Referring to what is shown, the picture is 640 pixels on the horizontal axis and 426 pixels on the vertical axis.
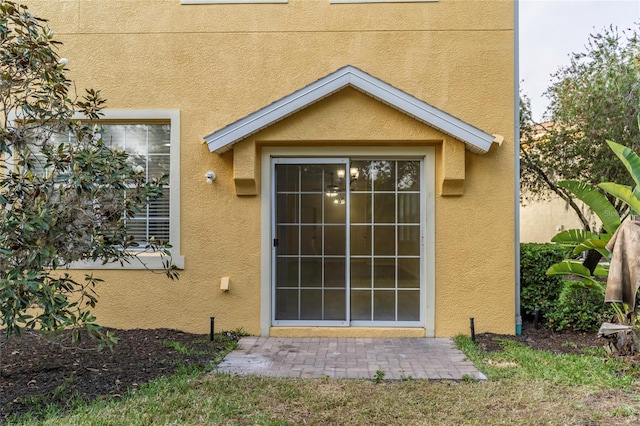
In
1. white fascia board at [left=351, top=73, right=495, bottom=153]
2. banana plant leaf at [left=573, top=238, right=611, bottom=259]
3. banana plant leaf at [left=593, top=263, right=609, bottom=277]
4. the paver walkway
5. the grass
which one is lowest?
the paver walkway

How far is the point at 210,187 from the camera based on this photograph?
276 inches

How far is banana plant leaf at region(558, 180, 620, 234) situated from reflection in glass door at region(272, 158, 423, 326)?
7.63 feet

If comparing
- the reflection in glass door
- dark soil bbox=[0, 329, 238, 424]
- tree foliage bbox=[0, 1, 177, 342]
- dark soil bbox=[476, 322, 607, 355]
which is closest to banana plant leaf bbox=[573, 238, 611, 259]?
dark soil bbox=[476, 322, 607, 355]

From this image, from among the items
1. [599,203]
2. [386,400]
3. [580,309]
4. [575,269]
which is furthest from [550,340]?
[386,400]

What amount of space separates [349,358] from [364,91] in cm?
413

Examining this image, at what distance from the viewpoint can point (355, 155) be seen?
22.8 feet

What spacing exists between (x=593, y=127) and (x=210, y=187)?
9415mm

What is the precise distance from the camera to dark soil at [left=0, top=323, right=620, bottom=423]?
14.7 ft

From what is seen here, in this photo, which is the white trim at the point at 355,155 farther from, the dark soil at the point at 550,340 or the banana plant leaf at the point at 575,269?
the banana plant leaf at the point at 575,269

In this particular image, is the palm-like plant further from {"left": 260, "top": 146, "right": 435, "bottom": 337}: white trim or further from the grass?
{"left": 260, "top": 146, "right": 435, "bottom": 337}: white trim

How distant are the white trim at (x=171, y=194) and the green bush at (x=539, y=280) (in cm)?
613

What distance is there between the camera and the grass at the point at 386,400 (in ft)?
13.1

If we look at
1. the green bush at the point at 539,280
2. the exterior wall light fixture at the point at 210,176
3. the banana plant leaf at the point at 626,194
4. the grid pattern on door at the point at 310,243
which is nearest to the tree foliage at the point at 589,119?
the green bush at the point at 539,280

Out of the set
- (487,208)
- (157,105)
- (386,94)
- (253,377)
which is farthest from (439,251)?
(157,105)
